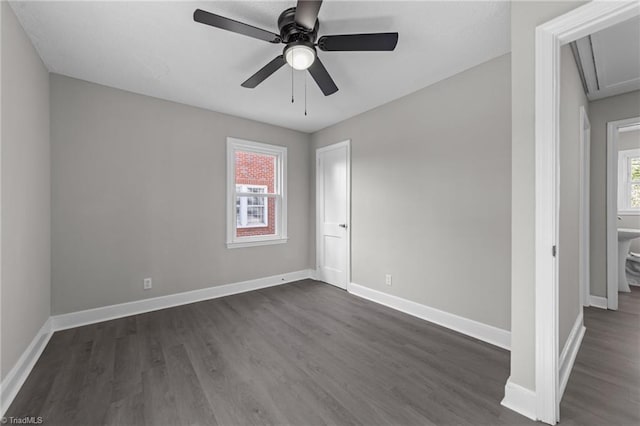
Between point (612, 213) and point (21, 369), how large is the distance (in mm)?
→ 5798

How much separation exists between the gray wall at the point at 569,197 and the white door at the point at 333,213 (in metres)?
2.37

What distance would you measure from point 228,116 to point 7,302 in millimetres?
2931

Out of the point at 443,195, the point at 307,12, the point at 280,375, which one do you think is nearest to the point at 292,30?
the point at 307,12

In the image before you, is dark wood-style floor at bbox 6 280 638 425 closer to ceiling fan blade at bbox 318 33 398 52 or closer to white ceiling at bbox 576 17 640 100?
ceiling fan blade at bbox 318 33 398 52

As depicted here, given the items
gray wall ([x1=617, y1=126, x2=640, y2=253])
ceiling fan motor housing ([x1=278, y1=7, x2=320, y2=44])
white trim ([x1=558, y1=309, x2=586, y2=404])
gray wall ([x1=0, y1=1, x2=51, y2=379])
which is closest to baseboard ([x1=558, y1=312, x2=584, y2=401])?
white trim ([x1=558, y1=309, x2=586, y2=404])

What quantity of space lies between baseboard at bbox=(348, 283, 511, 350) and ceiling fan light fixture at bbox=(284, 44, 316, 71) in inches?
104

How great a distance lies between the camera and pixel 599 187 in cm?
321

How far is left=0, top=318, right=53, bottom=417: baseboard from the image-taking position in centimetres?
164

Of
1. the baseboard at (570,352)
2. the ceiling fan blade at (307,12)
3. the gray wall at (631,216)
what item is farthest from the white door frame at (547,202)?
the gray wall at (631,216)

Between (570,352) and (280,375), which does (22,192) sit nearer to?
(280,375)

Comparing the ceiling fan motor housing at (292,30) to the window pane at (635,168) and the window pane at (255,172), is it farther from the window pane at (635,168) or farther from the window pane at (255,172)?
the window pane at (635,168)

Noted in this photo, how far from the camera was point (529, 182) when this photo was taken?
1563 millimetres

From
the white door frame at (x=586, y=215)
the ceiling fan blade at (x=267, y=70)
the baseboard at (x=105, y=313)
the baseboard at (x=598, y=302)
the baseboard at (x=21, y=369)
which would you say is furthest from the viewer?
the baseboard at (x=598, y=302)

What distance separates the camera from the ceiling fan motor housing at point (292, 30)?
1706 millimetres
